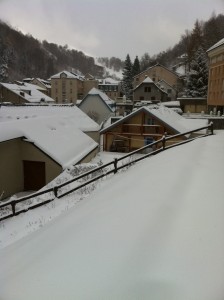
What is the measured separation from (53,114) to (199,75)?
60.1 ft

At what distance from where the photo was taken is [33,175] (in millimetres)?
17359

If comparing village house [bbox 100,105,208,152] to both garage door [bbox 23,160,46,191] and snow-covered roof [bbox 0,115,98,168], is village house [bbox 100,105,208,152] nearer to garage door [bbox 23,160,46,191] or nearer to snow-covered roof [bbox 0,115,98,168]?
snow-covered roof [bbox 0,115,98,168]

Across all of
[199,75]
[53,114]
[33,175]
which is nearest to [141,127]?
[53,114]

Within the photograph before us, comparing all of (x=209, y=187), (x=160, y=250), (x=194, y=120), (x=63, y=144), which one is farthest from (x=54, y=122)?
(x=160, y=250)

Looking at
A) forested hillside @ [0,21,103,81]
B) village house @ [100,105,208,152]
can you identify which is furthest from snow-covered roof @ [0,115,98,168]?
forested hillside @ [0,21,103,81]

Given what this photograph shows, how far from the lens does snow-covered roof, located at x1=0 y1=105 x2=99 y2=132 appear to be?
78.8ft

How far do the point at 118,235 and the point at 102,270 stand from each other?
1.05 metres

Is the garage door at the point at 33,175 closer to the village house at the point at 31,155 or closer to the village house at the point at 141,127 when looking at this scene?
the village house at the point at 31,155

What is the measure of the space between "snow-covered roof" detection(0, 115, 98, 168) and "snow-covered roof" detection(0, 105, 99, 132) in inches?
105

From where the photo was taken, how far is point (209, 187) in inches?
284

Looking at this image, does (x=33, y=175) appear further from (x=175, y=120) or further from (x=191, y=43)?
(x=175, y=120)

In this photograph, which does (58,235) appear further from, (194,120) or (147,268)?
(194,120)

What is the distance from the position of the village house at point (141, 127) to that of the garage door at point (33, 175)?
1000 cm

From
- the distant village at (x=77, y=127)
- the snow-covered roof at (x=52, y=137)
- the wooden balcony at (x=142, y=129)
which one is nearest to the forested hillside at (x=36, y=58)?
the distant village at (x=77, y=127)
